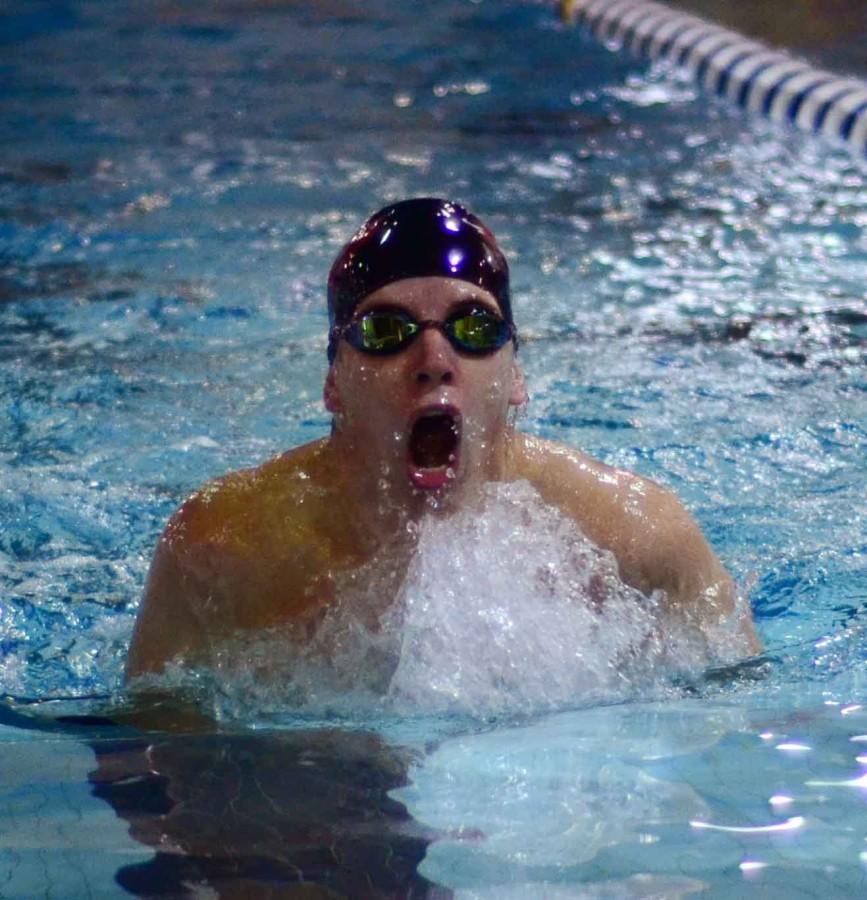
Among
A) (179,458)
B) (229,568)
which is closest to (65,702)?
(229,568)

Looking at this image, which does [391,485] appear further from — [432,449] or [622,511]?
[622,511]

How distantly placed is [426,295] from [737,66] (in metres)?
6.91

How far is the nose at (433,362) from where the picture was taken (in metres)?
2.36

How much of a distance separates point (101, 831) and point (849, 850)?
0.92m

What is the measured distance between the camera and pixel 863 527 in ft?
11.8

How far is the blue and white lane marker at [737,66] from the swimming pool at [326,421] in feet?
0.73

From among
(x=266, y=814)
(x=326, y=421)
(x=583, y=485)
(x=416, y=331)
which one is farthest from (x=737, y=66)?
(x=266, y=814)

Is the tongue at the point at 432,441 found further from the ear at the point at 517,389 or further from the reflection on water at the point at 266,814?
the reflection on water at the point at 266,814

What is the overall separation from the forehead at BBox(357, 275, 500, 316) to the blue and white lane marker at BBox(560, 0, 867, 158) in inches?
209

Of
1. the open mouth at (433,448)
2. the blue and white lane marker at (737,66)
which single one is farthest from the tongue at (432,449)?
the blue and white lane marker at (737,66)

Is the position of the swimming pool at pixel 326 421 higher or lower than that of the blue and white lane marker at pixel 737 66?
lower

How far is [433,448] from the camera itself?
240cm

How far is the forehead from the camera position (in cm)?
245

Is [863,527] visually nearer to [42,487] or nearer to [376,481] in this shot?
[376,481]
